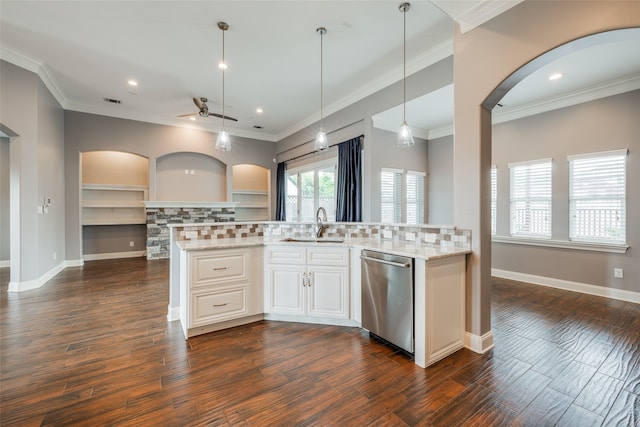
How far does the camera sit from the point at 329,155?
20.0 feet

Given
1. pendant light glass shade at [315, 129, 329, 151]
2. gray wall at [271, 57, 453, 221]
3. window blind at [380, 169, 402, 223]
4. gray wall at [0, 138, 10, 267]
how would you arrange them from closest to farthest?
pendant light glass shade at [315, 129, 329, 151] → gray wall at [271, 57, 453, 221] → window blind at [380, 169, 402, 223] → gray wall at [0, 138, 10, 267]

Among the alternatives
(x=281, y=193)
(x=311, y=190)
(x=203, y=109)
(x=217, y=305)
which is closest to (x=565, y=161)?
(x=311, y=190)

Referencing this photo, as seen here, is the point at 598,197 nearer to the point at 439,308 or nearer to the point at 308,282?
the point at 439,308

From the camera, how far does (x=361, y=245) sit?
281 cm

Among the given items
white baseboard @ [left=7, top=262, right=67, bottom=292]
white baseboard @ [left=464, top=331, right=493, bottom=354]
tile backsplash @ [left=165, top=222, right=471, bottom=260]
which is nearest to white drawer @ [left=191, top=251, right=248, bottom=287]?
tile backsplash @ [left=165, top=222, right=471, bottom=260]

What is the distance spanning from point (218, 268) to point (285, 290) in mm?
747

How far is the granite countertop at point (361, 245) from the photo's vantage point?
2.36 metres

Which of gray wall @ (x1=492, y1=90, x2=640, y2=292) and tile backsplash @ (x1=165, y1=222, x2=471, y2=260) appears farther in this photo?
gray wall @ (x1=492, y1=90, x2=640, y2=292)

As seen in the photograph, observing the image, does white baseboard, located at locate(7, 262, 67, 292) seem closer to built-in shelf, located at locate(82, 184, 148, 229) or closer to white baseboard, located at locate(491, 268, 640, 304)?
built-in shelf, located at locate(82, 184, 148, 229)

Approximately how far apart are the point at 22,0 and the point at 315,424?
4820 millimetres

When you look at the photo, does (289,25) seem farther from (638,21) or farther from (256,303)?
(256,303)

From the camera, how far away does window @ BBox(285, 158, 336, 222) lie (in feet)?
20.8

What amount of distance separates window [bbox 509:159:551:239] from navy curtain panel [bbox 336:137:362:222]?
2830mm

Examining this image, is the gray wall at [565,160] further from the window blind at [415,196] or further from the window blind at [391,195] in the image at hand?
the window blind at [391,195]
